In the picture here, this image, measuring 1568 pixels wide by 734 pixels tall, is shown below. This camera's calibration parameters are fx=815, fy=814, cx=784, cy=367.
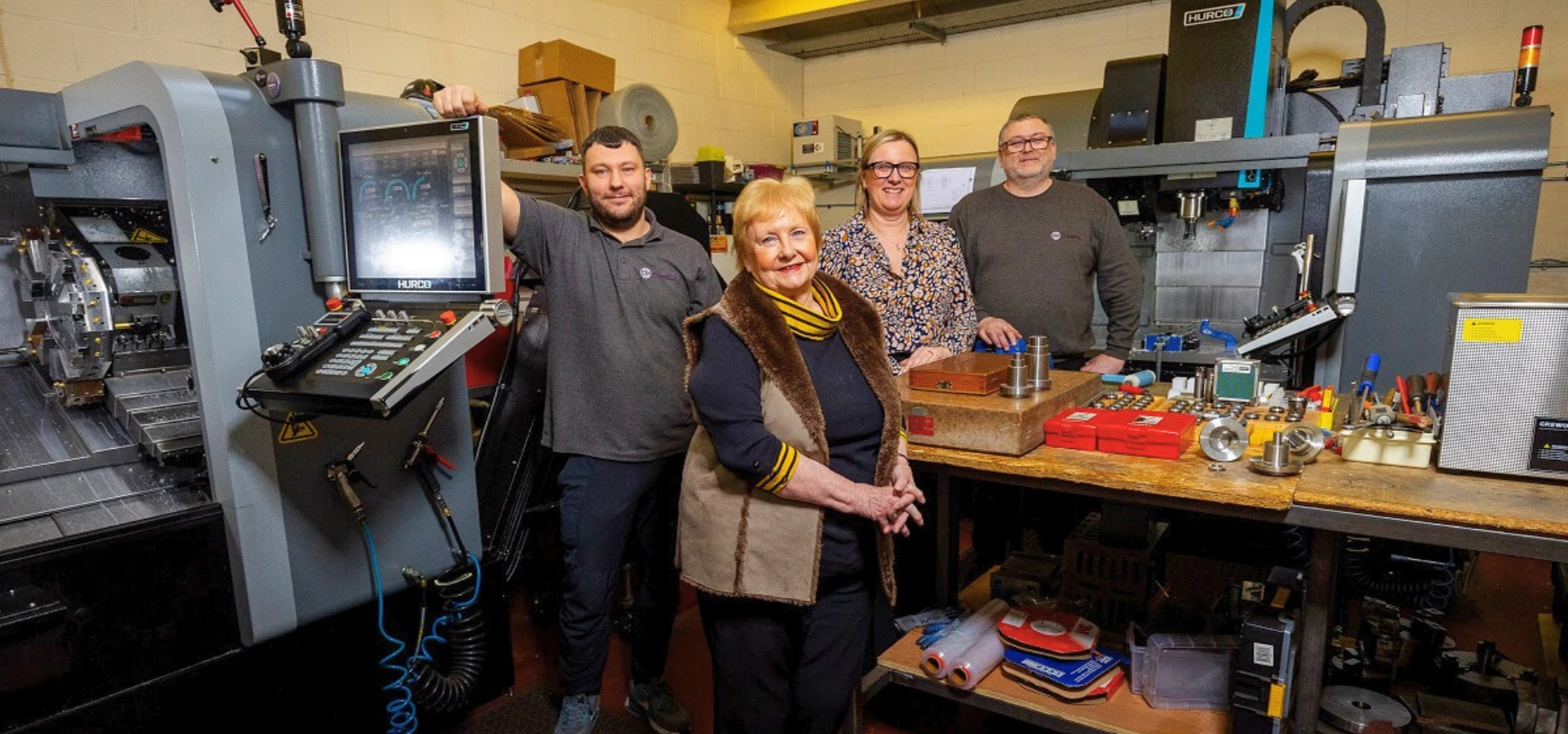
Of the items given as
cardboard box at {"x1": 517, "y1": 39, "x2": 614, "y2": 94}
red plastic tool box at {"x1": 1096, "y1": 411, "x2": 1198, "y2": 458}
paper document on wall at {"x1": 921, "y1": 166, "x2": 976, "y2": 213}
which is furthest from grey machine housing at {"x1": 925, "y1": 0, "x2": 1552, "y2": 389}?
cardboard box at {"x1": 517, "y1": 39, "x2": 614, "y2": 94}

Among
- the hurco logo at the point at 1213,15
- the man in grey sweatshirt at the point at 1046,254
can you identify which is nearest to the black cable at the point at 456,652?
the man in grey sweatshirt at the point at 1046,254

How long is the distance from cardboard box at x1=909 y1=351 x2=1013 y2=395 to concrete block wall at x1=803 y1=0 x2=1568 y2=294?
3.46 meters

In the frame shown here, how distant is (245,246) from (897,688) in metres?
1.95

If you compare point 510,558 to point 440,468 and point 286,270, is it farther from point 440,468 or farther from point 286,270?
point 286,270

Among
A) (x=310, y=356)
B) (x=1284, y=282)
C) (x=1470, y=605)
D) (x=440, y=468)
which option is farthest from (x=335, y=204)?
(x=1470, y=605)

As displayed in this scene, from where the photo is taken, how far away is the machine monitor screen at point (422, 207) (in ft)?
4.77

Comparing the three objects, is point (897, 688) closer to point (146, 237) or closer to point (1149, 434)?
point (1149, 434)

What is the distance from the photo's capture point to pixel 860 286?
217 cm

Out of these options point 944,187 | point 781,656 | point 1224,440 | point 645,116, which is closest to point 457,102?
point 781,656

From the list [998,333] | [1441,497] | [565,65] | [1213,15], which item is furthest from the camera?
[565,65]

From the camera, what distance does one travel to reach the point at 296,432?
1688 mm

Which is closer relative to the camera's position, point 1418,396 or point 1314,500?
point 1314,500

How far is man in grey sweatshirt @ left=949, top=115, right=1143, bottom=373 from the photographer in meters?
2.57

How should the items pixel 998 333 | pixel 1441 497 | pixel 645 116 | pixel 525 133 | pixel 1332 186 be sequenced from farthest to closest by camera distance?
pixel 645 116
pixel 525 133
pixel 1332 186
pixel 998 333
pixel 1441 497
